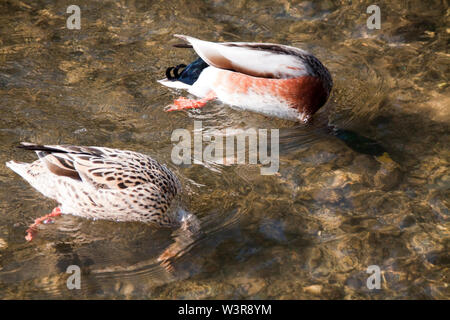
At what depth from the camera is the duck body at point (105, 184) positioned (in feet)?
15.3

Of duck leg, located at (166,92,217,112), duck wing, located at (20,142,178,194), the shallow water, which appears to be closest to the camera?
the shallow water

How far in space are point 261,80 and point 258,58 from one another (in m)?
0.23

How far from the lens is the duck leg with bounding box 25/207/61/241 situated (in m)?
4.68

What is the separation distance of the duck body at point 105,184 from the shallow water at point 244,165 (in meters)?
0.16

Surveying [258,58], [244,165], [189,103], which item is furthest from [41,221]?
[258,58]

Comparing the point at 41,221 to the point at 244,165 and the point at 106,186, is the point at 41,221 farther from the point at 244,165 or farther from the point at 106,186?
the point at 244,165

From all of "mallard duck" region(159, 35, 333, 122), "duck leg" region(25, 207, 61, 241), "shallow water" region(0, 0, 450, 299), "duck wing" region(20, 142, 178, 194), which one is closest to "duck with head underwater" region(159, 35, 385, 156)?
"mallard duck" region(159, 35, 333, 122)

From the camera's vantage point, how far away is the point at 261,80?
6.05 meters

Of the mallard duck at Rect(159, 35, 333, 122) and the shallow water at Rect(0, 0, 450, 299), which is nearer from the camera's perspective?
the shallow water at Rect(0, 0, 450, 299)

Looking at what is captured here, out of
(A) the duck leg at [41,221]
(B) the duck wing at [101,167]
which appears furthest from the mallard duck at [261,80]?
(A) the duck leg at [41,221]

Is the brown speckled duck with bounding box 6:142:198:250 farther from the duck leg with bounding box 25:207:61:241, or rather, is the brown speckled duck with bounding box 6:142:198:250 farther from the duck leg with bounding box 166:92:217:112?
the duck leg with bounding box 166:92:217:112

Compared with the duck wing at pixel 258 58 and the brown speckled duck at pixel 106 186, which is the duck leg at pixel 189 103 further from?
the brown speckled duck at pixel 106 186

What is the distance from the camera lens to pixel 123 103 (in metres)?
6.17
